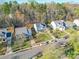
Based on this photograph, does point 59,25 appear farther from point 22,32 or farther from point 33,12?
point 22,32

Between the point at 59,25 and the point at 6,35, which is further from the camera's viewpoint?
the point at 59,25

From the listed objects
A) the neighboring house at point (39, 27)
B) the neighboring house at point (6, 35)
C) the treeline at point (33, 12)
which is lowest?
the neighboring house at point (6, 35)

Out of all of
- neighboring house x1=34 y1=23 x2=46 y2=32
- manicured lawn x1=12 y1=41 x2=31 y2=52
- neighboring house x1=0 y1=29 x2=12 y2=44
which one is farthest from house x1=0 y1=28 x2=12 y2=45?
neighboring house x1=34 y1=23 x2=46 y2=32

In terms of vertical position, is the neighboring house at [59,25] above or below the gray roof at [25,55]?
above

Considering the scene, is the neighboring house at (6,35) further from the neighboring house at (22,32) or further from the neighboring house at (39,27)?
the neighboring house at (39,27)

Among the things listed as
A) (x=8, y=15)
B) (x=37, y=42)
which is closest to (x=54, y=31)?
(x=37, y=42)

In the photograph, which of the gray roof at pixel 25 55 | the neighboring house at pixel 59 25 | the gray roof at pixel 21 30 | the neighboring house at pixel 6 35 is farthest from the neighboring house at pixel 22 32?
the neighboring house at pixel 59 25

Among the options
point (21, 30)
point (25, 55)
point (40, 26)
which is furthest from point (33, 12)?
point (25, 55)

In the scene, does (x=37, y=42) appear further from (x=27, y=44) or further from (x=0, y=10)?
(x=0, y=10)

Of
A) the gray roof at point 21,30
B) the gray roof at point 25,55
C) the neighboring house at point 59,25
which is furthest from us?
the neighboring house at point 59,25
